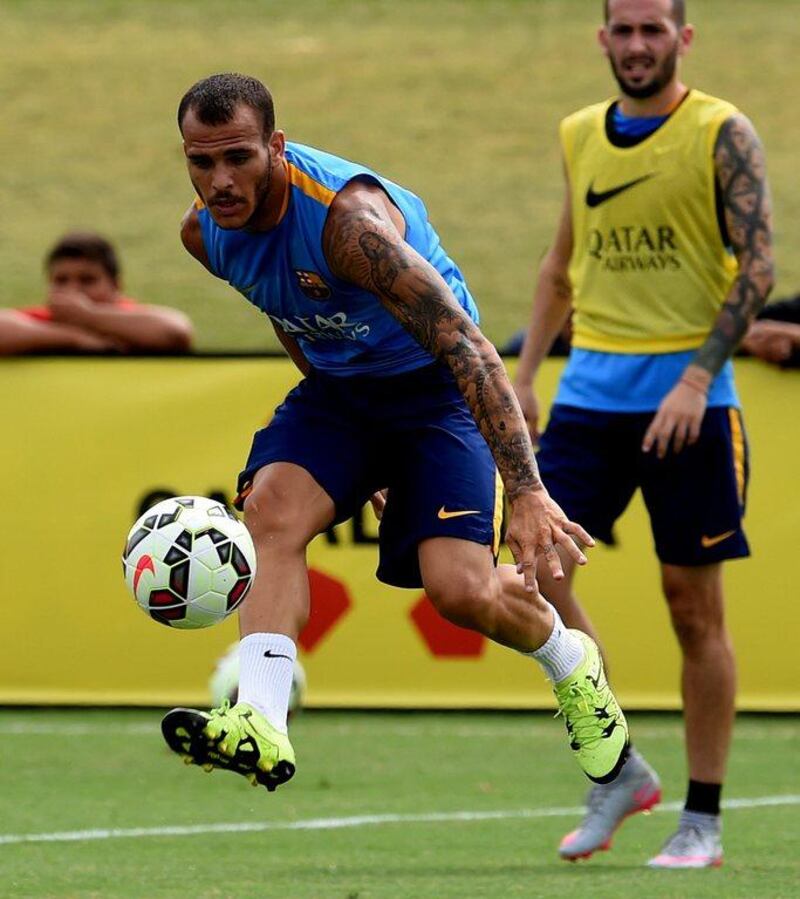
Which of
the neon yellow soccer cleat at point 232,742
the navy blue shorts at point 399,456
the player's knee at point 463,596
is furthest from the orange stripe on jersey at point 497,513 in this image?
the neon yellow soccer cleat at point 232,742

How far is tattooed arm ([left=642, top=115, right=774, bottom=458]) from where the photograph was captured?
21.7 ft

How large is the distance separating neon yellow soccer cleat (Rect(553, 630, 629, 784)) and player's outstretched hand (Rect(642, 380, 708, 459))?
0.88 meters

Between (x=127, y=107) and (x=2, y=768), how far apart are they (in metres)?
17.6

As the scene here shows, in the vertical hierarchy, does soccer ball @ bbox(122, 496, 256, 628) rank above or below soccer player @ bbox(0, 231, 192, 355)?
above

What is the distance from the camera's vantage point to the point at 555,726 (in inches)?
392

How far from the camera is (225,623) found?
10047mm

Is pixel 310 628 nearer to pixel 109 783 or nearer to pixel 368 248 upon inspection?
pixel 109 783

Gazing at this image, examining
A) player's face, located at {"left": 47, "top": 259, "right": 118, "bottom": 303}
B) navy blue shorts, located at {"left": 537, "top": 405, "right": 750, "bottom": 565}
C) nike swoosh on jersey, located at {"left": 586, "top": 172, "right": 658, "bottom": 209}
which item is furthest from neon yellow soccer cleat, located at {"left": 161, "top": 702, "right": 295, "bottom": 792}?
player's face, located at {"left": 47, "top": 259, "right": 118, "bottom": 303}

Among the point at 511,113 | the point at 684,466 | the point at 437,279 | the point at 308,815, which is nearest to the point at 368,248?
the point at 437,279

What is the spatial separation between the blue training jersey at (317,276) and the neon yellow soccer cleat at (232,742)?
1115 mm

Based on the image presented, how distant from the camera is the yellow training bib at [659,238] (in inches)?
270

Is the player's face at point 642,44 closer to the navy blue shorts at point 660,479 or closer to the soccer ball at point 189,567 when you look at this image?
the navy blue shorts at point 660,479

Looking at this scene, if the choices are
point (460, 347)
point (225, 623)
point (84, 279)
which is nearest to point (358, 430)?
point (460, 347)

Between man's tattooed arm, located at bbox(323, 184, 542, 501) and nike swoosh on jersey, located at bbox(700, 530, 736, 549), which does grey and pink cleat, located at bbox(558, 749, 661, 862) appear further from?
man's tattooed arm, located at bbox(323, 184, 542, 501)
